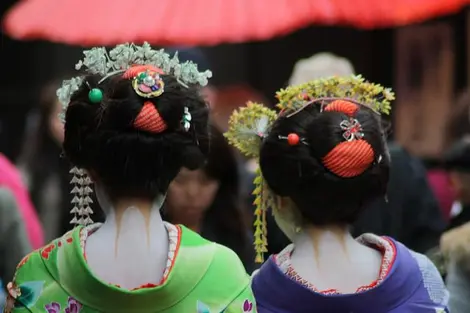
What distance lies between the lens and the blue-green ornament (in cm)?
282

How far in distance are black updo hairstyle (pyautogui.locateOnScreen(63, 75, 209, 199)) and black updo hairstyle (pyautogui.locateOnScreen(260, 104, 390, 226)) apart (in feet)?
0.85

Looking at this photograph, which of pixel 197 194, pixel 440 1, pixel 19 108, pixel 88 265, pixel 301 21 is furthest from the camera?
pixel 19 108

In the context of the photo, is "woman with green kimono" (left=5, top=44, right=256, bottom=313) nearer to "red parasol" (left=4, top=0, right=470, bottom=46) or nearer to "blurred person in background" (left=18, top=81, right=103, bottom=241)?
"red parasol" (left=4, top=0, right=470, bottom=46)

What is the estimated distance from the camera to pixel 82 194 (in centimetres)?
298

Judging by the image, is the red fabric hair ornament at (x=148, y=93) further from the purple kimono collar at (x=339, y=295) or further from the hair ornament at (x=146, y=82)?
the purple kimono collar at (x=339, y=295)

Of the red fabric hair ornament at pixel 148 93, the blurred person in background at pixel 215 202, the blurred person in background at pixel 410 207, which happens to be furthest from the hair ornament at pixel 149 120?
the blurred person in background at pixel 410 207

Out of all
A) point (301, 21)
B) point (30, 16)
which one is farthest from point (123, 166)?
point (30, 16)

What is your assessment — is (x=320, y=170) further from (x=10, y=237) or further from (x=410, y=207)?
(x=10, y=237)

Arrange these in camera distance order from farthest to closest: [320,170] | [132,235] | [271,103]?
[271,103], [320,170], [132,235]

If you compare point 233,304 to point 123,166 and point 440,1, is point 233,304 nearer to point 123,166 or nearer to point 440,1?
point 123,166

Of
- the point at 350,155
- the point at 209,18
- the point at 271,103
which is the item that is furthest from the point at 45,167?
the point at 350,155

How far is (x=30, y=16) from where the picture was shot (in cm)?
616

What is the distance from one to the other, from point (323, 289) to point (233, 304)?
0.28 m

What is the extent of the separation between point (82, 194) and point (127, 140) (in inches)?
11.3
